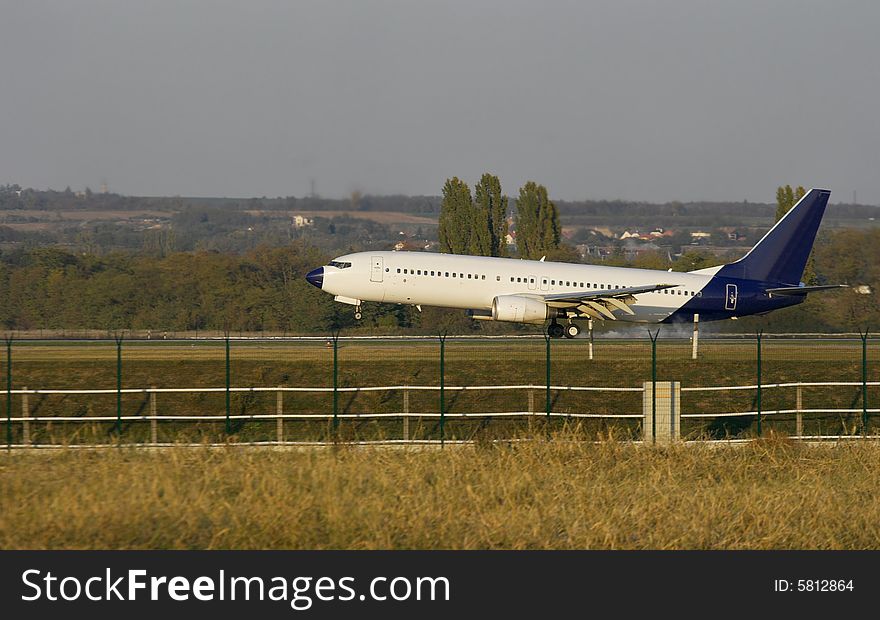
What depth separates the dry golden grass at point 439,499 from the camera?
1432 centimetres

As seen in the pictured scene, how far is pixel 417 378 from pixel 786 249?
22232 millimetres

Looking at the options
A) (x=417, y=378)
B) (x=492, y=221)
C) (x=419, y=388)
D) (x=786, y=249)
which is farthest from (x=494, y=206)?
(x=419, y=388)

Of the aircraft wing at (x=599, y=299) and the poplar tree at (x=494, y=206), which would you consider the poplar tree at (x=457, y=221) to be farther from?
the aircraft wing at (x=599, y=299)

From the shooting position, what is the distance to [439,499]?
1616 centimetres

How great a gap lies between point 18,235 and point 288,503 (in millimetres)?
116780

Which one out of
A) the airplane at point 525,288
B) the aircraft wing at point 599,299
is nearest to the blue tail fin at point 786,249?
the airplane at point 525,288

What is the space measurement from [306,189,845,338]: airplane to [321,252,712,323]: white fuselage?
1.5 inches

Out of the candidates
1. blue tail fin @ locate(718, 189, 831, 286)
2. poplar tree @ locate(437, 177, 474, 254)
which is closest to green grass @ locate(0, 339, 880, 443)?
blue tail fin @ locate(718, 189, 831, 286)

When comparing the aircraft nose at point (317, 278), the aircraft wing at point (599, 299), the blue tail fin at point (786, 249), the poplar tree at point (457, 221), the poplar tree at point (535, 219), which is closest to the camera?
the aircraft wing at point (599, 299)

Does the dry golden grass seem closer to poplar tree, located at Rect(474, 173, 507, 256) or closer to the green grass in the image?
the green grass

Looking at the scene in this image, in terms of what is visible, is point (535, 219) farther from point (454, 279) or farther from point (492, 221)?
point (454, 279)

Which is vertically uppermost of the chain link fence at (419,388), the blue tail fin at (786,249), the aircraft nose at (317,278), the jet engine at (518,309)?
the blue tail fin at (786,249)

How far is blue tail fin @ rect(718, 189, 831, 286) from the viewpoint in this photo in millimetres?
48625

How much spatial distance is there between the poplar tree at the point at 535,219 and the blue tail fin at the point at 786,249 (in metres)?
37.1
